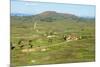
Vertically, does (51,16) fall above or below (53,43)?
above

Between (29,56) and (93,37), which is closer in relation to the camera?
(29,56)

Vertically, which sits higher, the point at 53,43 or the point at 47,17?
the point at 47,17

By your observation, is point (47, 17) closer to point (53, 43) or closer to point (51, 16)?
point (51, 16)

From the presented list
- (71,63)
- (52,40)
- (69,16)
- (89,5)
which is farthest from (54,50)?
(89,5)

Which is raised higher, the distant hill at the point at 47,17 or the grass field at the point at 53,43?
the distant hill at the point at 47,17

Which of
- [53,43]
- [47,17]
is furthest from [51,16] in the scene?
[53,43]

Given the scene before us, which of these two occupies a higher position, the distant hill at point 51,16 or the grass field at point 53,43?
the distant hill at point 51,16
